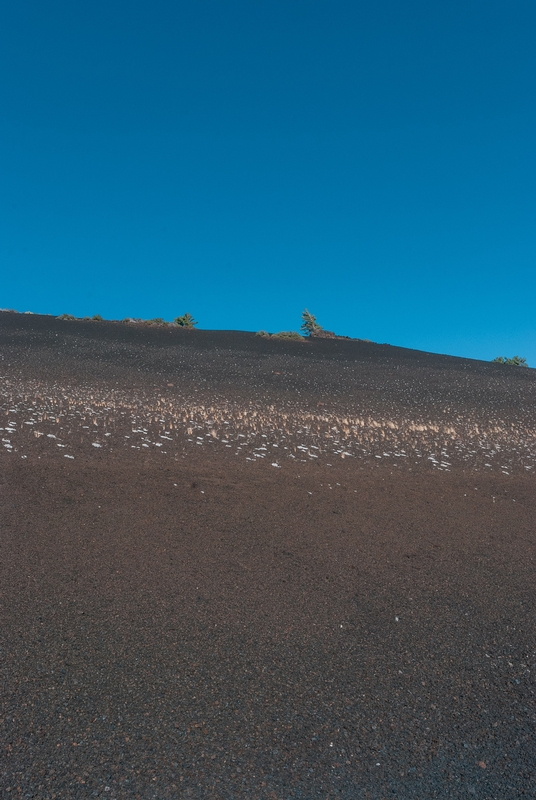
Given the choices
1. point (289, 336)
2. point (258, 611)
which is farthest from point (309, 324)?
point (258, 611)

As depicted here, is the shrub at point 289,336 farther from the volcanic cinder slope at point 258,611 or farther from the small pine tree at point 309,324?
the volcanic cinder slope at point 258,611

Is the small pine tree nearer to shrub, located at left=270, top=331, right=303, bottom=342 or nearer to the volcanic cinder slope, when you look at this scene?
shrub, located at left=270, top=331, right=303, bottom=342

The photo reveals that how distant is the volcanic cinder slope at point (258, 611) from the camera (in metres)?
3.77

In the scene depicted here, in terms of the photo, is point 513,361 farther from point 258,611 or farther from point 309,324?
point 258,611

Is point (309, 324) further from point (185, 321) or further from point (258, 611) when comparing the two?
point (258, 611)

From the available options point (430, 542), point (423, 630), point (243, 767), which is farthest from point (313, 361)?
point (243, 767)

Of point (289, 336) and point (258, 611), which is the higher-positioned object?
point (289, 336)

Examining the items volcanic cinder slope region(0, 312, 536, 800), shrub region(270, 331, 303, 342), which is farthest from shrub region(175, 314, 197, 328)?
volcanic cinder slope region(0, 312, 536, 800)

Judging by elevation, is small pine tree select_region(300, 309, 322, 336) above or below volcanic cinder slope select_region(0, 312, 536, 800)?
above

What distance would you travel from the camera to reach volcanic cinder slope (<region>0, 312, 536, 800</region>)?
12.4 ft

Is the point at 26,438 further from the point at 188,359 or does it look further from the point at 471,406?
the point at 471,406

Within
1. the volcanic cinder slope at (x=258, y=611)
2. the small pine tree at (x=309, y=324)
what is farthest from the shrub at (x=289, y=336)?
the volcanic cinder slope at (x=258, y=611)

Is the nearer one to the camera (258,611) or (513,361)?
(258,611)

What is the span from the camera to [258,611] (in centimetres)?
578
